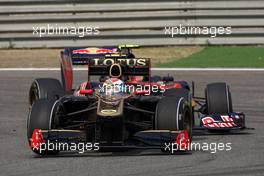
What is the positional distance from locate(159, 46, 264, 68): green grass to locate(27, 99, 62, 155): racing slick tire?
9.95m

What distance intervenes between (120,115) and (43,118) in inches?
33.7

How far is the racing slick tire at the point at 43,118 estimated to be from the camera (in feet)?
34.6

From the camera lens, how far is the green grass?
20.5 meters

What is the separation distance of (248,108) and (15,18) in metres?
9.05

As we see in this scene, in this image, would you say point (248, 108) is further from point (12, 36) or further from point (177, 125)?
point (12, 36)

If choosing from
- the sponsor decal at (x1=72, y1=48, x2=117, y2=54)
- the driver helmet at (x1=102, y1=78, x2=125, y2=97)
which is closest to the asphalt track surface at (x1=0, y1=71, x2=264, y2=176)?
the driver helmet at (x1=102, y1=78, x2=125, y2=97)

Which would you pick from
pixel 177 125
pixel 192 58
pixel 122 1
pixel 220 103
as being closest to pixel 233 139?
pixel 220 103

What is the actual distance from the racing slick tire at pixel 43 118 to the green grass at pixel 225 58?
995 centimetres

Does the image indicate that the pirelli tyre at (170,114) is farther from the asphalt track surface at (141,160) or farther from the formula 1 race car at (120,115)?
the asphalt track surface at (141,160)

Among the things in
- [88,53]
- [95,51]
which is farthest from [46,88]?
[95,51]

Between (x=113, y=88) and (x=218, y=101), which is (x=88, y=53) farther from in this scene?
(x=113, y=88)
